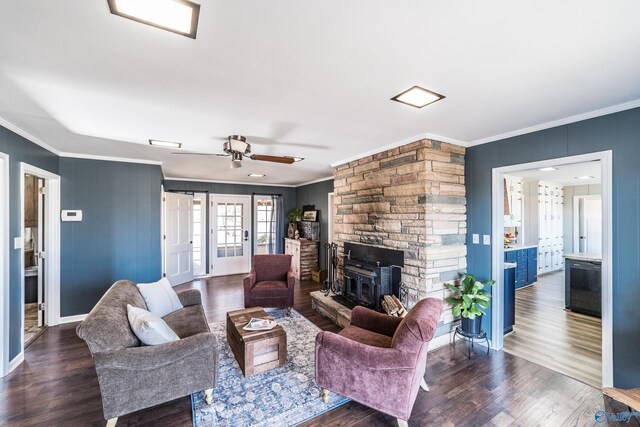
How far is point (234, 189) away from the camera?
7.10m

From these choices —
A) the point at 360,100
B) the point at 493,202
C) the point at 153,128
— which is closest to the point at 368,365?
the point at 360,100

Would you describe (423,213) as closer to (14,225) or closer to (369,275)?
(369,275)

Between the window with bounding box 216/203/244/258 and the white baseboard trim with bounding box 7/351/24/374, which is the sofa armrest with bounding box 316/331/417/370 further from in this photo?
the window with bounding box 216/203/244/258

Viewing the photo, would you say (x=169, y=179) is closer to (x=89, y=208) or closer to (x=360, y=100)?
(x=89, y=208)

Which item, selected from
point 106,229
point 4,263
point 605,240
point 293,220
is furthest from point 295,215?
point 605,240

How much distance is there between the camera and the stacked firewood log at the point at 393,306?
306 cm

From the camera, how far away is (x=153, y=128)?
2.89 metres

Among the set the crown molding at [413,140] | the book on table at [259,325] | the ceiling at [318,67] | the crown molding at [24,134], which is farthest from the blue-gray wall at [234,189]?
the book on table at [259,325]

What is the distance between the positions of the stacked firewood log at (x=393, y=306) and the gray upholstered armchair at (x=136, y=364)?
1.92 metres

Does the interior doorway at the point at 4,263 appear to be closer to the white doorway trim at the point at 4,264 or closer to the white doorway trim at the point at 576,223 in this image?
the white doorway trim at the point at 4,264

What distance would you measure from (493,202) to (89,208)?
556 centimetres

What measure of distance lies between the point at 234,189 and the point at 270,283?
11.9 ft

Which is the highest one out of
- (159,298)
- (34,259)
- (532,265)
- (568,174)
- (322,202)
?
(568,174)

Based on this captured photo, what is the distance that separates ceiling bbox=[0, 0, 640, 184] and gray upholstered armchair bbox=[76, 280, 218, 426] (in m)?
1.70
